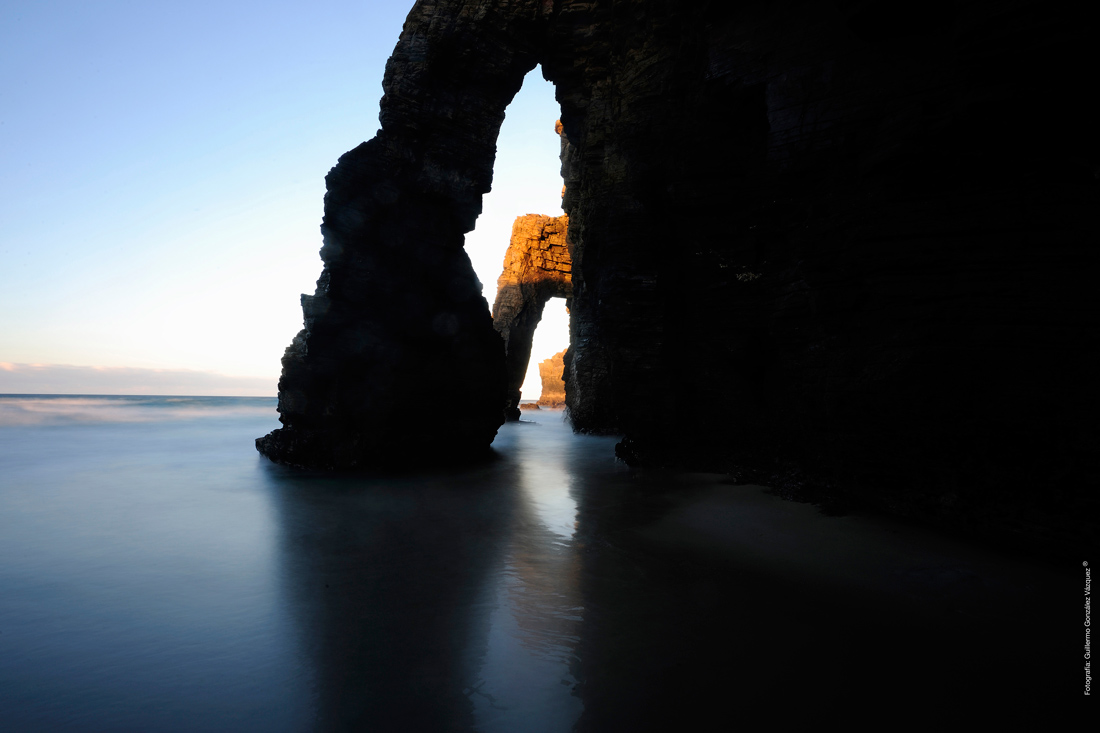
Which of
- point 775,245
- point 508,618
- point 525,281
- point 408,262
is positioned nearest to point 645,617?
point 508,618

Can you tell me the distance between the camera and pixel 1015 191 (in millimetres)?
5805

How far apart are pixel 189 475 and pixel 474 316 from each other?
8.96 meters

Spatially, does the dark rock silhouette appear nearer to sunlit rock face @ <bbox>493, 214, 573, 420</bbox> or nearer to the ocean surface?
the ocean surface

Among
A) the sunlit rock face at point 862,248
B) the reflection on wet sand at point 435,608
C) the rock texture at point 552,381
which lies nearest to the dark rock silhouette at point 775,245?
the sunlit rock face at point 862,248

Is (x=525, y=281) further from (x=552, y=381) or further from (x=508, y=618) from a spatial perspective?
(x=552, y=381)

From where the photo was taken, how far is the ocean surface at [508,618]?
3307 millimetres

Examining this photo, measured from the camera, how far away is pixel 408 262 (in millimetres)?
14203

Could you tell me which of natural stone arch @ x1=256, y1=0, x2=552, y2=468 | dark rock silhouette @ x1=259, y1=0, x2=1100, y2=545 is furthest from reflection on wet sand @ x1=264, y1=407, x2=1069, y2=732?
natural stone arch @ x1=256, y1=0, x2=552, y2=468

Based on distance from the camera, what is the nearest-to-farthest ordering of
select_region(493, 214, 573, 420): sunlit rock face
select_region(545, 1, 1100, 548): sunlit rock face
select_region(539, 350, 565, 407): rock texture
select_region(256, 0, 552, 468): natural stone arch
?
1. select_region(545, 1, 1100, 548): sunlit rock face
2. select_region(256, 0, 552, 468): natural stone arch
3. select_region(493, 214, 573, 420): sunlit rock face
4. select_region(539, 350, 565, 407): rock texture

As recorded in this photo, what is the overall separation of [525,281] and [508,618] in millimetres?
30366

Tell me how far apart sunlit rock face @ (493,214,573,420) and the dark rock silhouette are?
15.3 meters

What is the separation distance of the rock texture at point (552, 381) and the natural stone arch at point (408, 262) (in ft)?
174

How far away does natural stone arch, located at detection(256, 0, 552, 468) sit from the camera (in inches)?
531

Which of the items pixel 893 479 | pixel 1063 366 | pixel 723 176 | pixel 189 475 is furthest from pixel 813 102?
pixel 189 475
